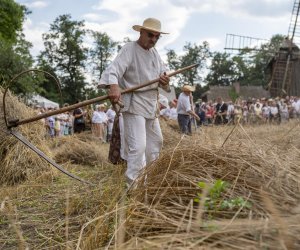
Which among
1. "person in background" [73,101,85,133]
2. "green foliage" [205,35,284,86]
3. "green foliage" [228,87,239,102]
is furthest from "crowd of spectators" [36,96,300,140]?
"green foliage" [205,35,284,86]

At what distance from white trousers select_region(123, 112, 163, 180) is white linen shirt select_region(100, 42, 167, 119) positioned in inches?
3.6

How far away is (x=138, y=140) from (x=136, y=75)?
687 millimetres

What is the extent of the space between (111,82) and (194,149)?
1542 millimetres

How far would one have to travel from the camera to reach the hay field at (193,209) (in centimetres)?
171

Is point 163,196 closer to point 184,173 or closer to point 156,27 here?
point 184,173

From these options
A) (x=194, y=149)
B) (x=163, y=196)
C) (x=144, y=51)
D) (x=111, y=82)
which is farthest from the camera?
(x=144, y=51)

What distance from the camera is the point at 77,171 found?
7.31 meters

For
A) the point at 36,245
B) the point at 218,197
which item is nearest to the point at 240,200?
the point at 218,197

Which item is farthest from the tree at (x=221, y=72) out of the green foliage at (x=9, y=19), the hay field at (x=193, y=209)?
the hay field at (x=193, y=209)

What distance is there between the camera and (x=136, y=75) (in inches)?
190

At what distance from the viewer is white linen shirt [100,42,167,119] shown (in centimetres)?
472

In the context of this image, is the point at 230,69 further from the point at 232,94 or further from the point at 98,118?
the point at 98,118

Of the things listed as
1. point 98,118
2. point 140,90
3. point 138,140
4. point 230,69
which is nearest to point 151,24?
point 140,90

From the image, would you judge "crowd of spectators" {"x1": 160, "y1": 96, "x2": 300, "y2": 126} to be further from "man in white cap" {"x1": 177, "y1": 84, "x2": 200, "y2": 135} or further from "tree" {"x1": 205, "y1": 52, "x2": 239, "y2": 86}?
"tree" {"x1": 205, "y1": 52, "x2": 239, "y2": 86}
